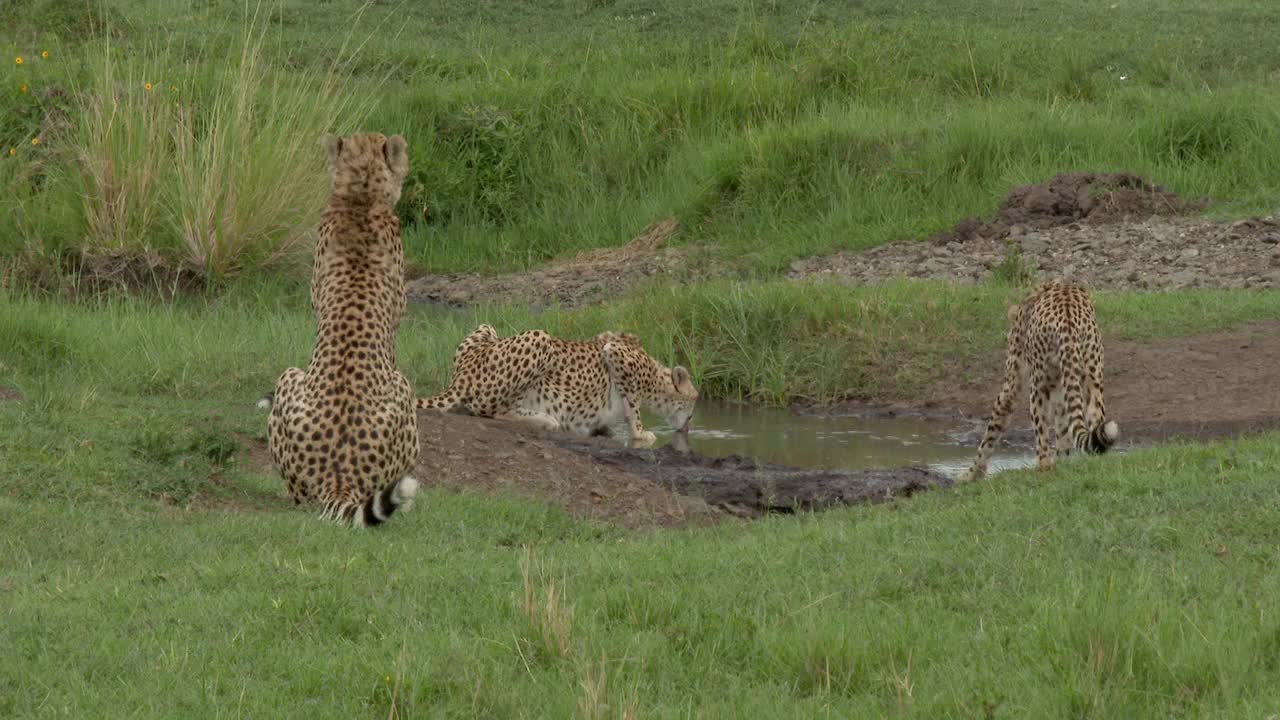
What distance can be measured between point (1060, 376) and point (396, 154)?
3.43 metres

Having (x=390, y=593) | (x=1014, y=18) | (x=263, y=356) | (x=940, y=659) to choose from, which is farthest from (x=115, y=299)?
(x=1014, y=18)

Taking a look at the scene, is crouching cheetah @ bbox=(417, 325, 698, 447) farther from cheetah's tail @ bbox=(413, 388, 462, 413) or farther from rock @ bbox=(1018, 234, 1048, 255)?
rock @ bbox=(1018, 234, 1048, 255)

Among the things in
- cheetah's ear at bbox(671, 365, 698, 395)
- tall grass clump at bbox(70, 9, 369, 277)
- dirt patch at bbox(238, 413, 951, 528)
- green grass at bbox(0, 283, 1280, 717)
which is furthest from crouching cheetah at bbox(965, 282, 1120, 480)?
tall grass clump at bbox(70, 9, 369, 277)

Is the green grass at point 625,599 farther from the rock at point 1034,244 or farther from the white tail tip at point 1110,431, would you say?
the rock at point 1034,244

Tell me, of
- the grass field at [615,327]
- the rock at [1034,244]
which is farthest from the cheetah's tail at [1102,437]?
the rock at [1034,244]

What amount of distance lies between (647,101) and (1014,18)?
5298mm

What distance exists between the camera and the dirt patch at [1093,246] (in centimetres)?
1405

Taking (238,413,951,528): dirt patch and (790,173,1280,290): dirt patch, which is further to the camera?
(790,173,1280,290): dirt patch

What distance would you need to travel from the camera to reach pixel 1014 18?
846 inches

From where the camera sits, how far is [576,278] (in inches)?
638

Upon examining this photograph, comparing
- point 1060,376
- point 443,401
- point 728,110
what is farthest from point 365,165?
point 728,110

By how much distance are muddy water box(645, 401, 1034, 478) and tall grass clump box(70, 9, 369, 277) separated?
3.55 metres

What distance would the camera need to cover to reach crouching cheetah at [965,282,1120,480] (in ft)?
29.6

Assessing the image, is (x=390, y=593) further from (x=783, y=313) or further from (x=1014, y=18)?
(x=1014, y=18)
